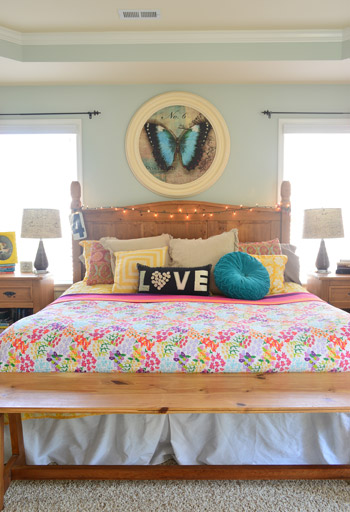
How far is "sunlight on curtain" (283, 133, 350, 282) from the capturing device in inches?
147

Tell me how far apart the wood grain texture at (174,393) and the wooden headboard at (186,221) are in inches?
82.3

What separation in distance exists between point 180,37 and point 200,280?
6.65ft

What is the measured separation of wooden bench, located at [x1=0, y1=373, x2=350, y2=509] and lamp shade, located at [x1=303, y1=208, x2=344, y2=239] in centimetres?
186

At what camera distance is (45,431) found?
188cm

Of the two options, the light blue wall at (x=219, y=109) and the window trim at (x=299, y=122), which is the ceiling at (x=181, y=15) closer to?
the light blue wall at (x=219, y=109)

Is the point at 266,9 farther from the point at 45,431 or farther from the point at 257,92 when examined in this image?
the point at 45,431

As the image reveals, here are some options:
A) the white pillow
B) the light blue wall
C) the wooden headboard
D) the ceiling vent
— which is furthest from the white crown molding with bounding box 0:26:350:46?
the white pillow

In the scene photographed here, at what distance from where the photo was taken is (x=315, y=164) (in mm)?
3746

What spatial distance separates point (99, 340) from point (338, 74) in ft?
10.6

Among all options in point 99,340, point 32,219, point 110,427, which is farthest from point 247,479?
point 32,219

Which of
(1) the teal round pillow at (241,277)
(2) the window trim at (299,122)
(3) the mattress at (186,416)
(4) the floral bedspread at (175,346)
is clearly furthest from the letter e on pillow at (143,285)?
(2) the window trim at (299,122)

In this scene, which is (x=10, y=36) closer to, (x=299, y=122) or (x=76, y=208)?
(x=76, y=208)

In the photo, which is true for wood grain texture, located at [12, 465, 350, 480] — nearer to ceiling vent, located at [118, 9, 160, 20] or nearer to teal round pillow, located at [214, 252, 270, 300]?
teal round pillow, located at [214, 252, 270, 300]

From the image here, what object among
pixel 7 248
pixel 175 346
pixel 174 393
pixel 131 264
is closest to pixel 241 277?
pixel 131 264
